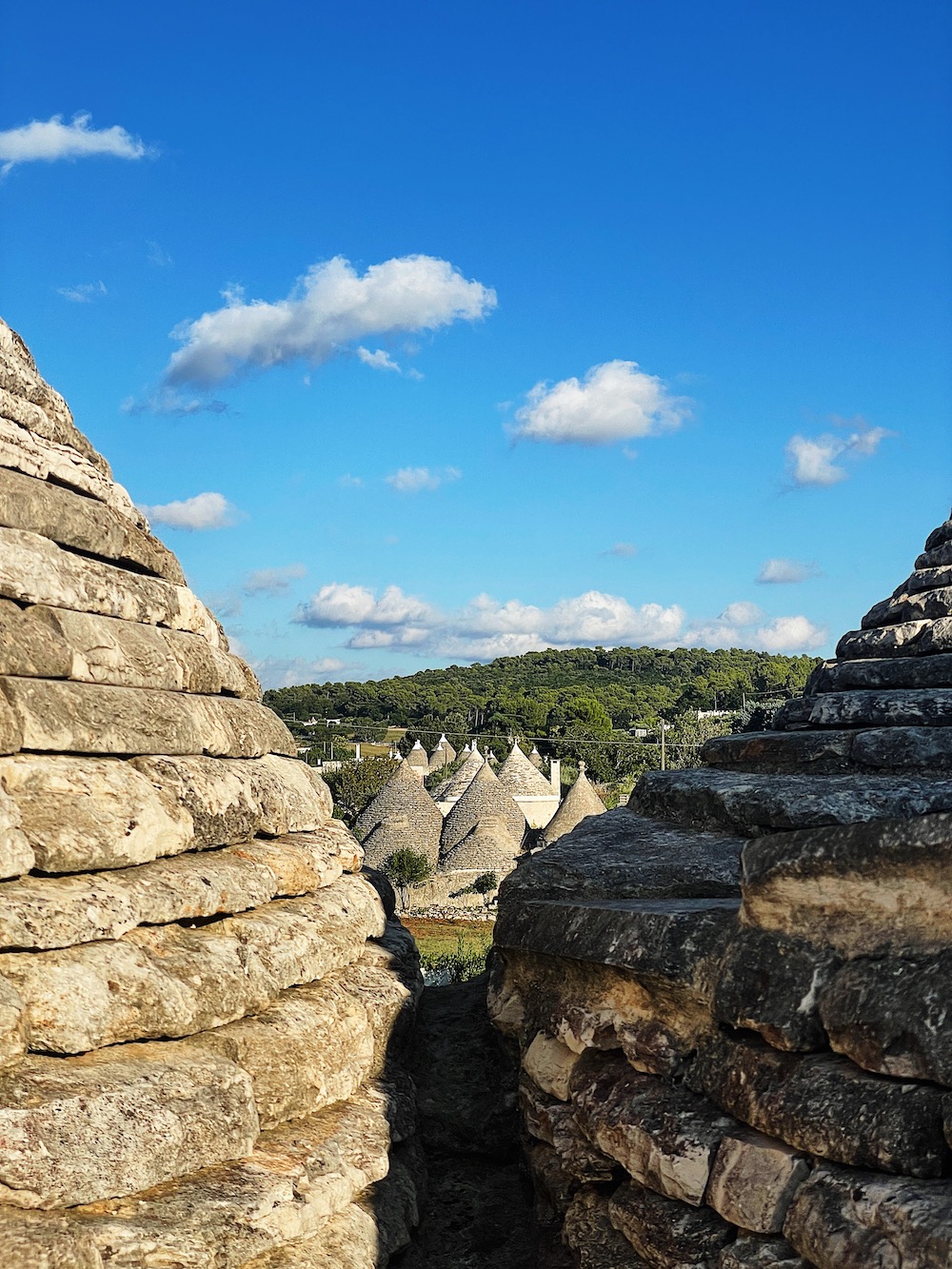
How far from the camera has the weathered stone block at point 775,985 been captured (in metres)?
3.41

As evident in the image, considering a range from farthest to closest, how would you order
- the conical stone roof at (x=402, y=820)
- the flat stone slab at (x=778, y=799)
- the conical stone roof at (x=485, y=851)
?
the conical stone roof at (x=485, y=851) → the conical stone roof at (x=402, y=820) → the flat stone slab at (x=778, y=799)

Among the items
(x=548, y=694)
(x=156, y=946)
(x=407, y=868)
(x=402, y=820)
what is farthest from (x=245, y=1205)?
(x=548, y=694)

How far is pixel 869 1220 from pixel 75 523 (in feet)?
12.5

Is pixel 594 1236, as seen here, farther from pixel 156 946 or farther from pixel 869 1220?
pixel 156 946

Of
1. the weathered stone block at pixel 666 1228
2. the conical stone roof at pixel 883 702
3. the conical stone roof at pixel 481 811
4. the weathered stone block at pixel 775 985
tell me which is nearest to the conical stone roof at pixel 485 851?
the conical stone roof at pixel 481 811

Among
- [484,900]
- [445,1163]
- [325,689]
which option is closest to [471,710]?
[325,689]

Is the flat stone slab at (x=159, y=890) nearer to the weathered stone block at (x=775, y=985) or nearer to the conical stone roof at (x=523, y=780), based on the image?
the weathered stone block at (x=775, y=985)

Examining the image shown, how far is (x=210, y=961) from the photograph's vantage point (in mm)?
4293

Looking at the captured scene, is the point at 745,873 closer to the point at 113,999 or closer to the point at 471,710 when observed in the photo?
the point at 113,999

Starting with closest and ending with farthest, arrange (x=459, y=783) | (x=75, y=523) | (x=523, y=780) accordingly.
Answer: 1. (x=75, y=523)
2. (x=459, y=783)
3. (x=523, y=780)

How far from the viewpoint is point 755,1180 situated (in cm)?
334

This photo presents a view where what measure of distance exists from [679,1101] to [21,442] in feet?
11.7

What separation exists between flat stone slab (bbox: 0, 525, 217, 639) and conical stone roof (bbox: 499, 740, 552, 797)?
31.4 m

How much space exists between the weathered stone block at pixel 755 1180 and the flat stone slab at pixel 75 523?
337 cm
